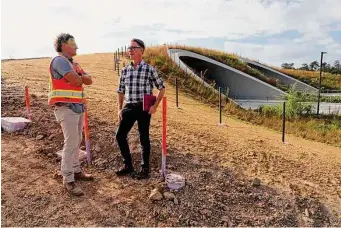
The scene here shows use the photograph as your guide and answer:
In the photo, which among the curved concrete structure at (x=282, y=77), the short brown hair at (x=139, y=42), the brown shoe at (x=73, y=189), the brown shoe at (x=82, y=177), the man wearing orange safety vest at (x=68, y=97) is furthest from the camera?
the curved concrete structure at (x=282, y=77)

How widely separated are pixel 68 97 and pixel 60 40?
0.64m

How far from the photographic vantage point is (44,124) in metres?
6.55

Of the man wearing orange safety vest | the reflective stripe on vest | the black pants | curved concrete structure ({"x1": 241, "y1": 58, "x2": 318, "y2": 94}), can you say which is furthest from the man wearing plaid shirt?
curved concrete structure ({"x1": 241, "y1": 58, "x2": 318, "y2": 94})

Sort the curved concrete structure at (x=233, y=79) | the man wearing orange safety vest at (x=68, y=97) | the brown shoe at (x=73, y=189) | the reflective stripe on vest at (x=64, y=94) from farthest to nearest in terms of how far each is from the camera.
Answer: the curved concrete structure at (x=233, y=79)
the brown shoe at (x=73, y=189)
the reflective stripe on vest at (x=64, y=94)
the man wearing orange safety vest at (x=68, y=97)

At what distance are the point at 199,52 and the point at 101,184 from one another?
23.7m

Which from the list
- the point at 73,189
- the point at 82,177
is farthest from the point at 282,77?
the point at 73,189

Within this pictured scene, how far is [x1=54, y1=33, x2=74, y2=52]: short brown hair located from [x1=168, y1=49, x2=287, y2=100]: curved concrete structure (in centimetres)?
2099

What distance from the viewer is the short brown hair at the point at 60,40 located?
4023 millimetres

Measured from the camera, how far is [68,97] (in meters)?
4.09

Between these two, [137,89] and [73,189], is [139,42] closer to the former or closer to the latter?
[137,89]

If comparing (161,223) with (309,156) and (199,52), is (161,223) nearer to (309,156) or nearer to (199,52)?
(309,156)

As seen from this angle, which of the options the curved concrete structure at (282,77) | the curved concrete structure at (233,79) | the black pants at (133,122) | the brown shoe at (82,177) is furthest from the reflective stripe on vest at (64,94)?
the curved concrete structure at (282,77)

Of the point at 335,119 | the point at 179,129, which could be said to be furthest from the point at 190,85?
the point at 179,129

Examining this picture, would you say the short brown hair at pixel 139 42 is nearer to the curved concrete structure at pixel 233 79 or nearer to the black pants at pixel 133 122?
the black pants at pixel 133 122
